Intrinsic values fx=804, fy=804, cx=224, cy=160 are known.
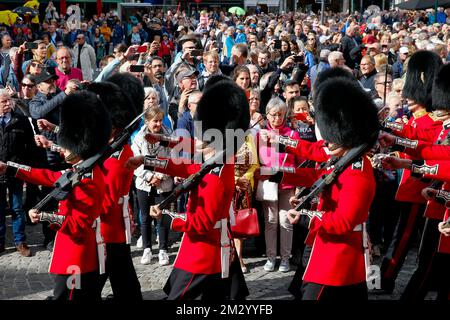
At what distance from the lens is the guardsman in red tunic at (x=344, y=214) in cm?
425

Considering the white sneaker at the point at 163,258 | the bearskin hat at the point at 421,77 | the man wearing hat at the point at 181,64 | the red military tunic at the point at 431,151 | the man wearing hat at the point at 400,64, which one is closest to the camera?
the red military tunic at the point at 431,151

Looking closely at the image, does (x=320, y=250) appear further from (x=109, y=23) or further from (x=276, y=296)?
(x=109, y=23)

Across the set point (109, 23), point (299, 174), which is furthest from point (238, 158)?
point (109, 23)

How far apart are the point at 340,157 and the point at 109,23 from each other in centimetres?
1808

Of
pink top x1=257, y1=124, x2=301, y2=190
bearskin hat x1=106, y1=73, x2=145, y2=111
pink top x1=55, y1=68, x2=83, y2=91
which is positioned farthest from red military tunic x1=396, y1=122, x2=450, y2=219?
pink top x1=55, y1=68, x2=83, y2=91

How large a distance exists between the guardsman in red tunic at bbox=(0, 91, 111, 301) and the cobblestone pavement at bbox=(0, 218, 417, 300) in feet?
4.18

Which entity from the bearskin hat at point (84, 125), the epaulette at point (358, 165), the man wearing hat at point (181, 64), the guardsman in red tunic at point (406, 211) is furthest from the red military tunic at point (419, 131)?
the man wearing hat at point (181, 64)

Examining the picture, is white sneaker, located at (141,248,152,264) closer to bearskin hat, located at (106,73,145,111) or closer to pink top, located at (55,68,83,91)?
bearskin hat, located at (106,73,145,111)

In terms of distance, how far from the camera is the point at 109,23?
856 inches

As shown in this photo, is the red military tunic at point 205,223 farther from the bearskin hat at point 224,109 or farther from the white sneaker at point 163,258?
the white sneaker at point 163,258

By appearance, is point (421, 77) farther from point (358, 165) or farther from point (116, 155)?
point (116, 155)

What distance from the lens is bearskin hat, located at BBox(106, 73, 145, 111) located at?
5.88 meters

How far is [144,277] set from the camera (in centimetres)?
630

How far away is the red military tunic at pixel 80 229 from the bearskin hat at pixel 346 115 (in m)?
1.34
